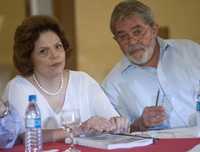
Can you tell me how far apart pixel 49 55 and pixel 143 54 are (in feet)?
2.03

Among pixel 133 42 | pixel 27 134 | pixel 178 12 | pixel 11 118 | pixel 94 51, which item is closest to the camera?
pixel 27 134

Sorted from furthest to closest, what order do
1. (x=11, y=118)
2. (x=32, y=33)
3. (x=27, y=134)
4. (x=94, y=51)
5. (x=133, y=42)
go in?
(x=94, y=51), (x=133, y=42), (x=32, y=33), (x=11, y=118), (x=27, y=134)

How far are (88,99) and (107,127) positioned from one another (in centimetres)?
41

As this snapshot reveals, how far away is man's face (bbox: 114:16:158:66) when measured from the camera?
2734mm

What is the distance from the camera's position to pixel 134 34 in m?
2.74

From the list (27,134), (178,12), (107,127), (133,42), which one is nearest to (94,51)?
(178,12)

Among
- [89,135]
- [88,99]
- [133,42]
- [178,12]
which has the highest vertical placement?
[178,12]

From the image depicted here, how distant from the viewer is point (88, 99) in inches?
99.7

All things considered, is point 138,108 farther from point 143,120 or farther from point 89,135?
point 89,135

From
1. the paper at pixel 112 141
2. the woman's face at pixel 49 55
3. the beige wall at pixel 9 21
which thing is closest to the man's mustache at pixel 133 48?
the woman's face at pixel 49 55

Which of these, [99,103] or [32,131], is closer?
[32,131]

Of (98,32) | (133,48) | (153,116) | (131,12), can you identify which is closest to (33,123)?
A: (153,116)

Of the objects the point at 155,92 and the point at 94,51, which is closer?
the point at 155,92

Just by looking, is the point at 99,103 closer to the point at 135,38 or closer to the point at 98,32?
the point at 135,38
